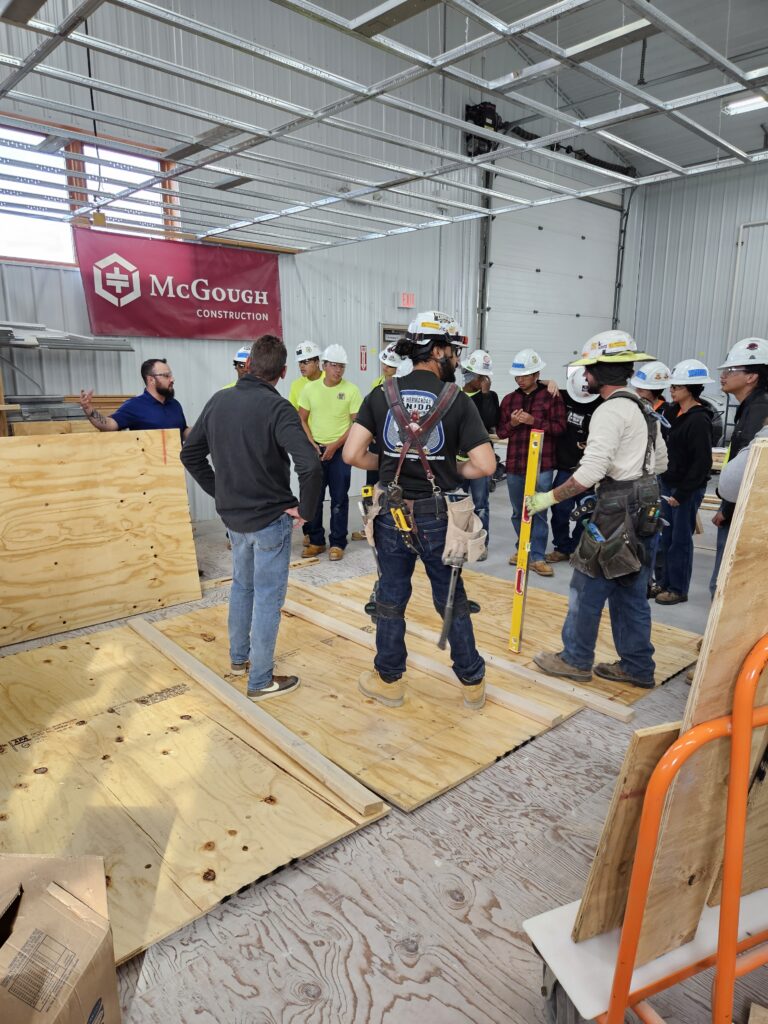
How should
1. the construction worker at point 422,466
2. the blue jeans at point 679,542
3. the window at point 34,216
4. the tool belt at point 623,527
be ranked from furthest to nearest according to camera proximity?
1. the window at point 34,216
2. the blue jeans at point 679,542
3. the tool belt at point 623,527
4. the construction worker at point 422,466

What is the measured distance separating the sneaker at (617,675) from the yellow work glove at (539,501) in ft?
3.78

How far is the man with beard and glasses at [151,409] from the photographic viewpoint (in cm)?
579

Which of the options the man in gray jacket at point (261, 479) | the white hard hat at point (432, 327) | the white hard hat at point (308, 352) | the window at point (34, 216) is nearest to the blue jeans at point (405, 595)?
the man in gray jacket at point (261, 479)

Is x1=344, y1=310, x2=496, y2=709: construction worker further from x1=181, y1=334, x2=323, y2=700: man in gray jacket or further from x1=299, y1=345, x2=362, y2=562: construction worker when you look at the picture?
x1=299, y1=345, x2=362, y2=562: construction worker

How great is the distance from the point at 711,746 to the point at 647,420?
2.42 m

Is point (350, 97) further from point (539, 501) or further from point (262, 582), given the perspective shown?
point (262, 582)

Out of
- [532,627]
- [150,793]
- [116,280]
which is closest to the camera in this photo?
[150,793]

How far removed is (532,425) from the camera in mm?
6250

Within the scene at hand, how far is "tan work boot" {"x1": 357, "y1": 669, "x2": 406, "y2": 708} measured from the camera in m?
3.72

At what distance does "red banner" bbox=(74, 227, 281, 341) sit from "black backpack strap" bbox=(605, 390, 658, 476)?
6.22 m

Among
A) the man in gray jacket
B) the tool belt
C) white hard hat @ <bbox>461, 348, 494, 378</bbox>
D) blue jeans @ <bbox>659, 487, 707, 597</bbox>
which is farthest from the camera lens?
white hard hat @ <bbox>461, 348, 494, 378</bbox>

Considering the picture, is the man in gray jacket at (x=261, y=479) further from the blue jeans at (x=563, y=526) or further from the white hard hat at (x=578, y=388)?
the blue jeans at (x=563, y=526)

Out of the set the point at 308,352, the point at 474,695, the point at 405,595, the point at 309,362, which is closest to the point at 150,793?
the point at 405,595

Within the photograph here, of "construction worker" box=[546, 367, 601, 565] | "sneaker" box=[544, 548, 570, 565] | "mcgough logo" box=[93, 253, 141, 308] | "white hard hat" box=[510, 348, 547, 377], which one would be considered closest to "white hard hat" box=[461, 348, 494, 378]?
"white hard hat" box=[510, 348, 547, 377]
